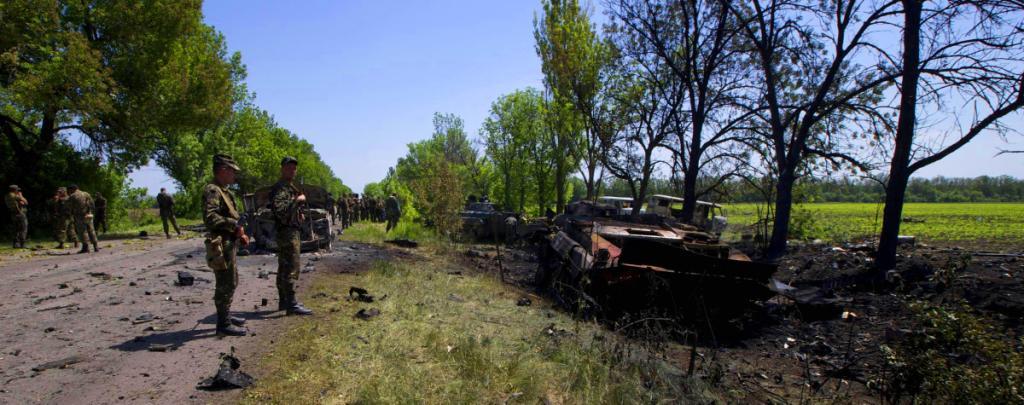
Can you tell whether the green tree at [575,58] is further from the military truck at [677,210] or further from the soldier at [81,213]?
the soldier at [81,213]

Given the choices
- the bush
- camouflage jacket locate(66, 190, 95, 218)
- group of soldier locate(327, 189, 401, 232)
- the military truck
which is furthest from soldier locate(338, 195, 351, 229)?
the bush

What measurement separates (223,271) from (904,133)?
12.5 m

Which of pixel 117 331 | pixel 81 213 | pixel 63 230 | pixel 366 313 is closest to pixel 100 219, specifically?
pixel 63 230

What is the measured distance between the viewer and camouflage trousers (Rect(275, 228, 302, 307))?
21.3 ft

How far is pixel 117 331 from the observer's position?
18.2 ft

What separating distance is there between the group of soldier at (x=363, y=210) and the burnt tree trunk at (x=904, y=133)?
648 inches

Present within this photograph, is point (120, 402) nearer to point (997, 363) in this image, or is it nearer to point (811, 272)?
point (997, 363)

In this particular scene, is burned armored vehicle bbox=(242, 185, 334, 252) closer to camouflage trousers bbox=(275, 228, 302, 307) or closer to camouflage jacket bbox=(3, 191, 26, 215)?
camouflage trousers bbox=(275, 228, 302, 307)

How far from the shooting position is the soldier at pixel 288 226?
21.2ft

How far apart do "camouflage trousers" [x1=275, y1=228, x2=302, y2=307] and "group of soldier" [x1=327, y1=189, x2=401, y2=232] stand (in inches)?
578

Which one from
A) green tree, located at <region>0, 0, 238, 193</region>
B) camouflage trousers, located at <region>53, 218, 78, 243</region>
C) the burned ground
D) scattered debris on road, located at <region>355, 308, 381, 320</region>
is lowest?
the burned ground

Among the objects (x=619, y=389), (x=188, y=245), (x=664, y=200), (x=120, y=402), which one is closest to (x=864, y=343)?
(x=619, y=389)

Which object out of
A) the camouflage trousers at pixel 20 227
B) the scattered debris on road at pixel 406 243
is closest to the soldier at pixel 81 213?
the camouflage trousers at pixel 20 227

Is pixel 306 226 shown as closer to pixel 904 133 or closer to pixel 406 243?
pixel 406 243
